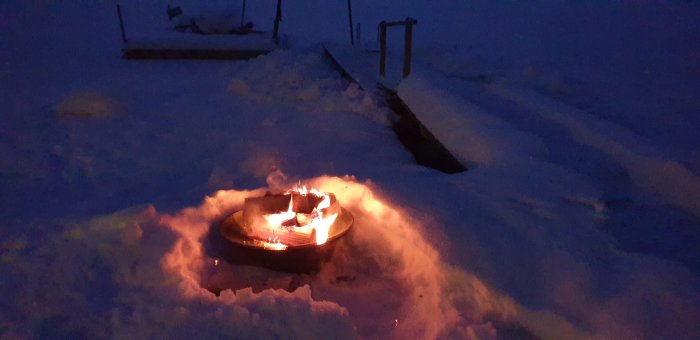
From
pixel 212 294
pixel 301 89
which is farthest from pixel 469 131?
pixel 301 89

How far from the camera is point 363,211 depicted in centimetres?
307

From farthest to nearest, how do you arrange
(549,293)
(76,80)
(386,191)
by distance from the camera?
1. (76,80)
2. (386,191)
3. (549,293)

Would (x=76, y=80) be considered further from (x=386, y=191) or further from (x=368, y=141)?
(x=386, y=191)

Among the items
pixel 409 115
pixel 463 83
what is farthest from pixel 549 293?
pixel 463 83

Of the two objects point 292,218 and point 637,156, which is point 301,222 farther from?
point 637,156

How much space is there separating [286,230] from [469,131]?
6.35ft

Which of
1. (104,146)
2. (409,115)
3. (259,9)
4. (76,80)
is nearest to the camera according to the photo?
(104,146)

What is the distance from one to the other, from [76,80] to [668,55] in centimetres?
1175

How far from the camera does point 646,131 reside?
4.94m

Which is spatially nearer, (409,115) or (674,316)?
(674,316)

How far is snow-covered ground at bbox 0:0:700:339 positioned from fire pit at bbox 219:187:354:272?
11cm

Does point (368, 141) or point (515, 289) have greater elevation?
point (515, 289)

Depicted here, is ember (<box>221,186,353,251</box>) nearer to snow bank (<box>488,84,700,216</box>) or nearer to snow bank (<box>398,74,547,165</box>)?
snow bank (<box>398,74,547,165</box>)

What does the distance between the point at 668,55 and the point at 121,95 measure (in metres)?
10.7
